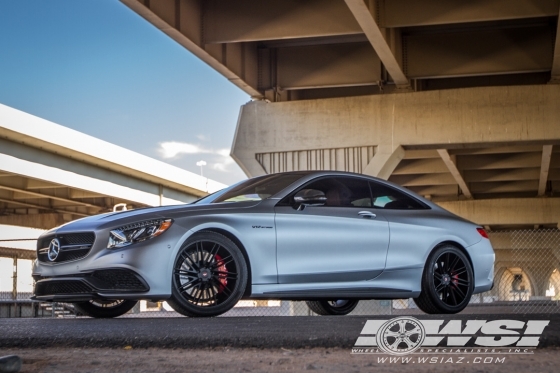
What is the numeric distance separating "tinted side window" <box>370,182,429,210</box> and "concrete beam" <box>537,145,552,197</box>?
50.9 feet

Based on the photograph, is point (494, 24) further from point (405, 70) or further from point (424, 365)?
point (424, 365)

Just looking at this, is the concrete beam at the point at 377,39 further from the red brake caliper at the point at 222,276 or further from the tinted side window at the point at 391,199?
the red brake caliper at the point at 222,276

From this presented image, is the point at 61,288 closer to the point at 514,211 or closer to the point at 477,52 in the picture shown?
the point at 477,52

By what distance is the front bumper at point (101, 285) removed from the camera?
7.57 metres

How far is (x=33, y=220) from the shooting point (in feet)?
151

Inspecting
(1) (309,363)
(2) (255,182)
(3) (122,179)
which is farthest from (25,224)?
(1) (309,363)

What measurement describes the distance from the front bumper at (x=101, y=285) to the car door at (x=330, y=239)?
4.33ft

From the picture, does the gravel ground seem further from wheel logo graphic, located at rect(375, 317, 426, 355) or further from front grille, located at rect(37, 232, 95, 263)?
front grille, located at rect(37, 232, 95, 263)

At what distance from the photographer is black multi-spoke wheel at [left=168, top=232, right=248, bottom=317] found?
25.5ft

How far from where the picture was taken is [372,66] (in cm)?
2027

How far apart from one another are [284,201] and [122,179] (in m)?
28.7

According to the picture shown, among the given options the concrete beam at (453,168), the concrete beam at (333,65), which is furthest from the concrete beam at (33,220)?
the concrete beam at (333,65)

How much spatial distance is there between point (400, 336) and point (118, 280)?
289 cm

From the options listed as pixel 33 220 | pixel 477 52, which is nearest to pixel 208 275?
pixel 477 52
